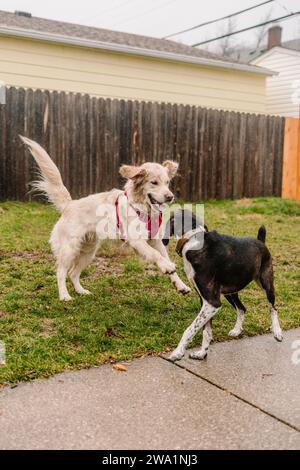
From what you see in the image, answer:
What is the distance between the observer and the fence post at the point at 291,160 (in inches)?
558

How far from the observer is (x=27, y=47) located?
514 inches

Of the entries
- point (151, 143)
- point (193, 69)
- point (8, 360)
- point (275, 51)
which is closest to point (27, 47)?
point (151, 143)

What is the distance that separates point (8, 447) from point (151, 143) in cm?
994

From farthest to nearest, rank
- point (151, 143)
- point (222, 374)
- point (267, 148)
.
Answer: point (267, 148) < point (151, 143) < point (222, 374)

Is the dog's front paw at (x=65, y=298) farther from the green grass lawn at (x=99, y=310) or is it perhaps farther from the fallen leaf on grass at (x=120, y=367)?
the fallen leaf on grass at (x=120, y=367)

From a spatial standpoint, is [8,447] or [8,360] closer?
[8,447]

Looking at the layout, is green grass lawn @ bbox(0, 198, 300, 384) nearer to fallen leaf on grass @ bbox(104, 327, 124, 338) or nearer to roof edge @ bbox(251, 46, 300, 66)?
fallen leaf on grass @ bbox(104, 327, 124, 338)

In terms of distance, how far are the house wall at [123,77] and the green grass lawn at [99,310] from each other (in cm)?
655

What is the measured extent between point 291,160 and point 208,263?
11256 mm

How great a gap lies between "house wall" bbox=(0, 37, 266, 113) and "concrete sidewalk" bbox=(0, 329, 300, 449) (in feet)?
36.1

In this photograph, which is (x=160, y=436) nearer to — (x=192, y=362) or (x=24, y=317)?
(x=192, y=362)

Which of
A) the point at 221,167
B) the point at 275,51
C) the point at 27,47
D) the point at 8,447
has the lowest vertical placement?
the point at 8,447

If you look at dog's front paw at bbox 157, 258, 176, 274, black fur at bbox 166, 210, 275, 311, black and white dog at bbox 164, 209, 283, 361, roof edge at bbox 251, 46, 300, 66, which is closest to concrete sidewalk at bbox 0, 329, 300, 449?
black and white dog at bbox 164, 209, 283, 361

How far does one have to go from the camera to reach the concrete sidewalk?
2621mm
